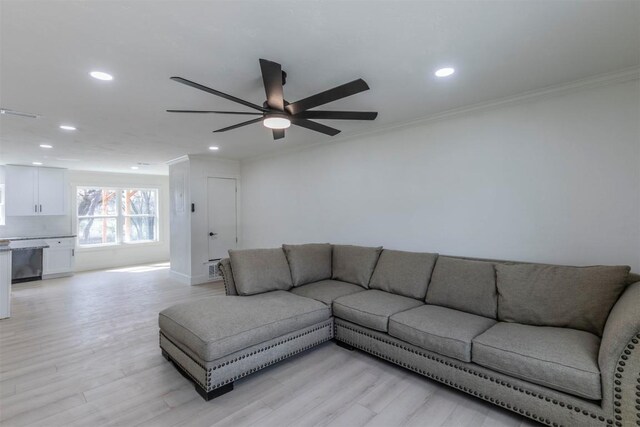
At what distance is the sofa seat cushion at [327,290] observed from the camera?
327 centimetres

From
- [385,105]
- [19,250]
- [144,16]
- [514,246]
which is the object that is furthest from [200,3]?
[19,250]

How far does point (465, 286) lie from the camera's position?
2848 mm

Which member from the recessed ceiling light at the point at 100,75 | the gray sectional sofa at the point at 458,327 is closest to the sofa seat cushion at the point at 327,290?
the gray sectional sofa at the point at 458,327

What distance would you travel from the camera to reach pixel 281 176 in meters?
5.64

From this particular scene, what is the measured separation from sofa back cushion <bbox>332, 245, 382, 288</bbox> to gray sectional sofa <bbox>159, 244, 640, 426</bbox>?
0.11 metres

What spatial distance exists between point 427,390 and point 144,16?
319 centimetres

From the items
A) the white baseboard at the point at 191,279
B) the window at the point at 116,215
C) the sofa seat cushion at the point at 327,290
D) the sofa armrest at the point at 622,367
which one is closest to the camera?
the sofa armrest at the point at 622,367

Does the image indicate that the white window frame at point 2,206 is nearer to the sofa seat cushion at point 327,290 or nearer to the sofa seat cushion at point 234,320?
the sofa seat cushion at point 234,320

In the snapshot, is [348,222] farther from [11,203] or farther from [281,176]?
[11,203]

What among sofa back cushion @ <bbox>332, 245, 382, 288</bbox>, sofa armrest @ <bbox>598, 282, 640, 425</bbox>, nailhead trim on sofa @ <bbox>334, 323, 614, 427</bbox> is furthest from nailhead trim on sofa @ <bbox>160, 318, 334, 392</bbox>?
sofa armrest @ <bbox>598, 282, 640, 425</bbox>

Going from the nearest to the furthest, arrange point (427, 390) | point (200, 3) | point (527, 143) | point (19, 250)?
point (200, 3) < point (427, 390) < point (527, 143) < point (19, 250)

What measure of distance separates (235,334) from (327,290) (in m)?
1.32

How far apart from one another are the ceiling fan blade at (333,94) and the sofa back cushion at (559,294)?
206 centimetres

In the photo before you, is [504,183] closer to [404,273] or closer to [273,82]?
[404,273]
